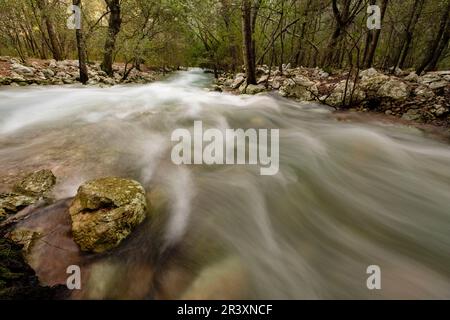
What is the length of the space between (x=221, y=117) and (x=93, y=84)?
7478mm

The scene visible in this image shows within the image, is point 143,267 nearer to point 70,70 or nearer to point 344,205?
point 344,205

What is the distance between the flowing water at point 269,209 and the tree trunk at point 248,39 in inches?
170

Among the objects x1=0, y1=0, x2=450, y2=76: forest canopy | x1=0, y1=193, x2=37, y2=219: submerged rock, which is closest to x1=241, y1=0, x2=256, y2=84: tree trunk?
x1=0, y1=0, x2=450, y2=76: forest canopy

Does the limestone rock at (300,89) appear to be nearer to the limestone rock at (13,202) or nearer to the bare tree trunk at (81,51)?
the limestone rock at (13,202)

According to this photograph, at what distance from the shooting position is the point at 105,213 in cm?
246

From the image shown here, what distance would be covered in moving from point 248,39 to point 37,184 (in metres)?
7.88

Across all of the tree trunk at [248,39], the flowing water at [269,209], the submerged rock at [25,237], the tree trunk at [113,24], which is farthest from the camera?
the tree trunk at [113,24]

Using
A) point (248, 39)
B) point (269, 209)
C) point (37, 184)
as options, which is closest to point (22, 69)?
point (248, 39)

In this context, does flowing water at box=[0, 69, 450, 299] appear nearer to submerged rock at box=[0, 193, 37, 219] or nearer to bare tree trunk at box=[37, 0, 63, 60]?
submerged rock at box=[0, 193, 37, 219]

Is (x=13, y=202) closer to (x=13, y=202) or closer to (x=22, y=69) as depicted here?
(x=13, y=202)

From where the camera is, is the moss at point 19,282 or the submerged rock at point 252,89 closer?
the moss at point 19,282

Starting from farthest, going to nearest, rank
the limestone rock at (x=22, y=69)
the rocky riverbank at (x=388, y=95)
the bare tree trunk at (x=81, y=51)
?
1. the limestone rock at (x=22, y=69)
2. the bare tree trunk at (x=81, y=51)
3. the rocky riverbank at (x=388, y=95)

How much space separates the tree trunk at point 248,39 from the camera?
316 inches

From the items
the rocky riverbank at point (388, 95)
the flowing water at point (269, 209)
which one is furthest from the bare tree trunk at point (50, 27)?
the rocky riverbank at point (388, 95)
